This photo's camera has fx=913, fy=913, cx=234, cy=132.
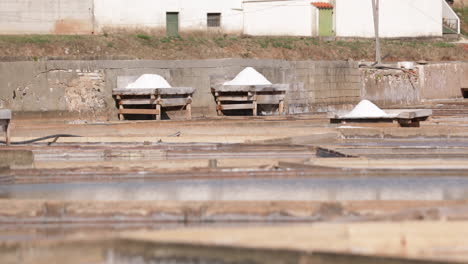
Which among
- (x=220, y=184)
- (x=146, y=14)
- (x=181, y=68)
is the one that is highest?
(x=146, y=14)

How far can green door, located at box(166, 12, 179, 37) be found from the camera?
3553 cm

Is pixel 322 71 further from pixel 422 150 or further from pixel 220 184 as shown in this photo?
pixel 220 184

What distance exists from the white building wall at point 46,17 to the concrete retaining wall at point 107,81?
14.2 metres

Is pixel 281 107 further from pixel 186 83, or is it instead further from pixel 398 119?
pixel 398 119

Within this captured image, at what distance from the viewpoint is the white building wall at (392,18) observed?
38500 millimetres

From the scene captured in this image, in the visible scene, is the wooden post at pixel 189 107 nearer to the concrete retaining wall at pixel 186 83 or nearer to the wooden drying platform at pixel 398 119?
the concrete retaining wall at pixel 186 83

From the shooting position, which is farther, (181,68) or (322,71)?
(322,71)

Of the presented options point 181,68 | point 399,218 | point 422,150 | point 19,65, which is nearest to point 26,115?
point 19,65

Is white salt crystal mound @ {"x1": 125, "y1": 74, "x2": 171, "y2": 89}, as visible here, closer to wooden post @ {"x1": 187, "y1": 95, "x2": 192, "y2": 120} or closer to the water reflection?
wooden post @ {"x1": 187, "y1": 95, "x2": 192, "y2": 120}

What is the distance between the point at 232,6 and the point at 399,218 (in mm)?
30554

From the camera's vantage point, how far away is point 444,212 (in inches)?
273

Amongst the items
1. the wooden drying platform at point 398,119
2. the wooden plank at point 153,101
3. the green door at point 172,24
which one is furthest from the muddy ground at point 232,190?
the green door at point 172,24

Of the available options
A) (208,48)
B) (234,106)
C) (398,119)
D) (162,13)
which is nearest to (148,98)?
(234,106)

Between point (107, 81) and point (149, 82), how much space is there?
853 millimetres
